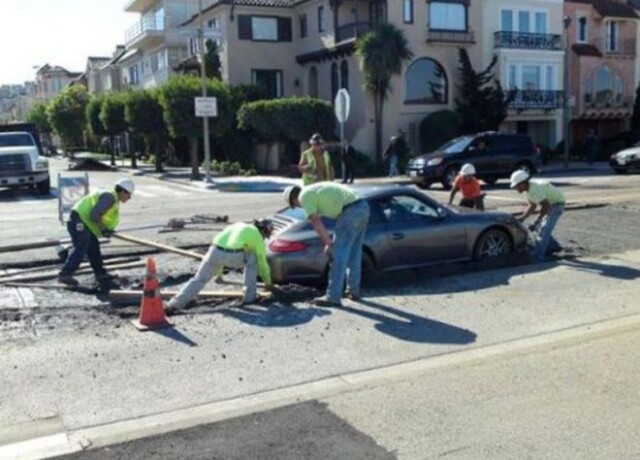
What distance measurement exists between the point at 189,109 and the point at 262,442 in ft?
88.0

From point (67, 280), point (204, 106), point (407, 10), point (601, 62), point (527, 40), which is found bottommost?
point (67, 280)

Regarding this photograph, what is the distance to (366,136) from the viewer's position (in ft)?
113

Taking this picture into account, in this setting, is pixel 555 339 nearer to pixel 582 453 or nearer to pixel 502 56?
pixel 582 453

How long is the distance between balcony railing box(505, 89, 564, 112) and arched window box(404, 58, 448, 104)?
12.1 feet

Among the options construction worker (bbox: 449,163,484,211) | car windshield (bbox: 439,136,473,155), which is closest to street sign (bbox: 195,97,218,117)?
car windshield (bbox: 439,136,473,155)

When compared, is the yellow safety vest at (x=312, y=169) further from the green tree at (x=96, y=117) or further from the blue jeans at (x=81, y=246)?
the green tree at (x=96, y=117)

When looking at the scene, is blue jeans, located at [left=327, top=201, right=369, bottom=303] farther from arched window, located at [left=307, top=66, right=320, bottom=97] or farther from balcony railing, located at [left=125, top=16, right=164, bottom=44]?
balcony railing, located at [left=125, top=16, right=164, bottom=44]

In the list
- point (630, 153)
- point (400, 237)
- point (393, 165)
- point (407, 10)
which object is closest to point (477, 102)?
point (407, 10)

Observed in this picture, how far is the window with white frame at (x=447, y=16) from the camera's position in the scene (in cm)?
3528

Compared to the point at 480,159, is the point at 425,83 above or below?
above

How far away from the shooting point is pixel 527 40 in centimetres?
3834

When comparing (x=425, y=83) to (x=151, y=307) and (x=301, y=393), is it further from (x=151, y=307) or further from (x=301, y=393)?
(x=301, y=393)

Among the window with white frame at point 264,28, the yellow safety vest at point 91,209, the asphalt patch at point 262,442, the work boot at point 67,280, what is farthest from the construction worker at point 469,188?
the window with white frame at point 264,28

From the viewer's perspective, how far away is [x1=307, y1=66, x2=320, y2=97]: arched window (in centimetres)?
3934
